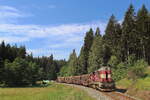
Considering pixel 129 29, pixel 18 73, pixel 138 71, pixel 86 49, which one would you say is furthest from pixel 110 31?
pixel 138 71

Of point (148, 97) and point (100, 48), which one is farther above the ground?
point (100, 48)

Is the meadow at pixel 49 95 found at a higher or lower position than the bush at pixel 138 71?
lower

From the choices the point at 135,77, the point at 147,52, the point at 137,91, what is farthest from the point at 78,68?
the point at 137,91

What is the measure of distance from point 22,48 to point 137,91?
11289 centimetres

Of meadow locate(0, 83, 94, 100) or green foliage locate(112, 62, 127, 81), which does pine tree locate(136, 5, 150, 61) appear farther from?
meadow locate(0, 83, 94, 100)

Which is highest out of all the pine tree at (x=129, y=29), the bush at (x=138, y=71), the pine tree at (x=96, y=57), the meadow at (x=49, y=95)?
the pine tree at (x=129, y=29)

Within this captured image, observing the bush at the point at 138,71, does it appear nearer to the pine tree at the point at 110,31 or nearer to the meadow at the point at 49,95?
the meadow at the point at 49,95

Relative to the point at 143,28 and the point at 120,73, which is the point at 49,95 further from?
the point at 143,28

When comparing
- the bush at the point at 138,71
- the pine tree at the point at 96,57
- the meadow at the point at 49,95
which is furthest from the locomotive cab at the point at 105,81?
the pine tree at the point at 96,57

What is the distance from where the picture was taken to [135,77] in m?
45.6

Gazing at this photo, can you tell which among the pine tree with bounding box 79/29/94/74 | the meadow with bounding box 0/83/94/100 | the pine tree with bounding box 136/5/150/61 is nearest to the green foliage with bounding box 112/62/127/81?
the pine tree with bounding box 136/5/150/61

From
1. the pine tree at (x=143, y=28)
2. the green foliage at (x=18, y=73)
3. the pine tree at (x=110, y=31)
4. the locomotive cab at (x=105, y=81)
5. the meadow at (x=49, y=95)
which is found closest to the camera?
the meadow at (x=49, y=95)

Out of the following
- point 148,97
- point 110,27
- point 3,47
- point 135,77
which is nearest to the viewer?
point 148,97

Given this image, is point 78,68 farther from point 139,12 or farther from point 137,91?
point 137,91
